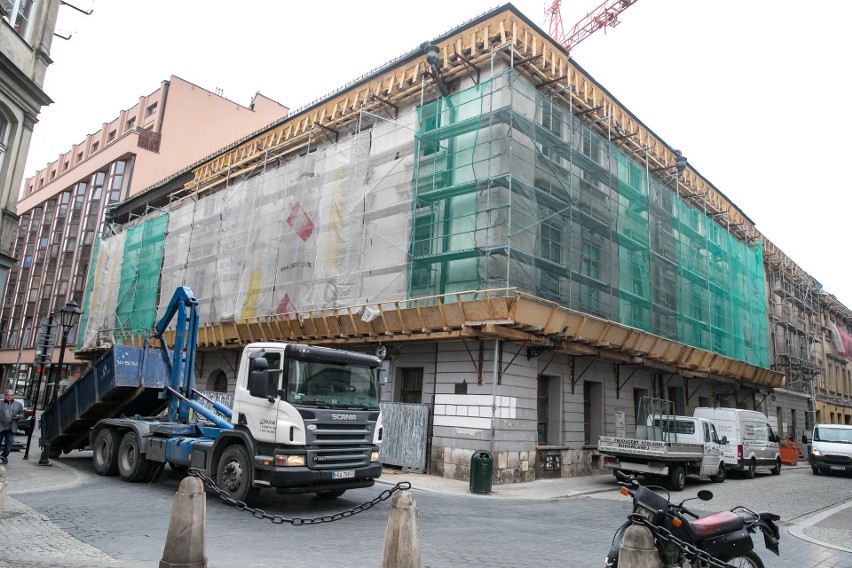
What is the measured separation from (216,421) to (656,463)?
1103 cm

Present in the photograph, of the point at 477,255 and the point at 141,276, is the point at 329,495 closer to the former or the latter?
the point at 477,255

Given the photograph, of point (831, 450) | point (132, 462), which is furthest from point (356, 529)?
point (831, 450)

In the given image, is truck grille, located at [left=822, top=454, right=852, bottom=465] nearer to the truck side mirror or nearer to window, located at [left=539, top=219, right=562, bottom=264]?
window, located at [left=539, top=219, right=562, bottom=264]

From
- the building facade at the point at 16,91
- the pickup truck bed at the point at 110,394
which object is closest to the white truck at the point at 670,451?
the pickup truck bed at the point at 110,394

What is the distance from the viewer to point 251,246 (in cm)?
2392

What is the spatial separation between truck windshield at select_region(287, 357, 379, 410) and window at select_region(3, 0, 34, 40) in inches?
→ 532

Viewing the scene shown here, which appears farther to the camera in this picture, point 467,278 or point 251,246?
point 251,246

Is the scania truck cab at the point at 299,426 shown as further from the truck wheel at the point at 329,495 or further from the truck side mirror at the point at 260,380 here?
the truck wheel at the point at 329,495

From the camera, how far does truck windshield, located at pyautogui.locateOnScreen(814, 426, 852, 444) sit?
2452cm

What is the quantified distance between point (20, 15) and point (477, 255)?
46.6ft

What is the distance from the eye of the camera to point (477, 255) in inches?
649

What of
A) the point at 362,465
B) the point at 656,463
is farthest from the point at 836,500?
the point at 362,465

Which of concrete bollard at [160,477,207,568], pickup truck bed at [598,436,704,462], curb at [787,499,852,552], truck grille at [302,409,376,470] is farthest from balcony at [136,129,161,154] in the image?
curb at [787,499,852,552]

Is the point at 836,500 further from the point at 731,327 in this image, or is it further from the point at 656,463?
the point at 731,327
